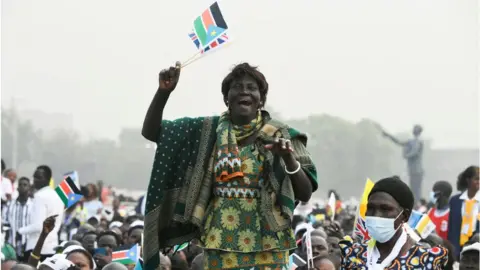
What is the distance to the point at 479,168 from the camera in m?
14.1

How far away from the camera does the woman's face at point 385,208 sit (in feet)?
20.6

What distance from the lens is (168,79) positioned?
6.27 m

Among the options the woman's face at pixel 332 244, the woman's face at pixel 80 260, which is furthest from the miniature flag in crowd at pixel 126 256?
the woman's face at pixel 332 244

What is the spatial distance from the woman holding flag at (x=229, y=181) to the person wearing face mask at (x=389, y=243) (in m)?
0.34

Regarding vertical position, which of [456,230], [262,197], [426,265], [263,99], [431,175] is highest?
[263,99]

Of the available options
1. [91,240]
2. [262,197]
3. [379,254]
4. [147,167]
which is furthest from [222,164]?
[147,167]

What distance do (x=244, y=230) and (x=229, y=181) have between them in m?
0.27

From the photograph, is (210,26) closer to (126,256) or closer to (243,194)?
(243,194)

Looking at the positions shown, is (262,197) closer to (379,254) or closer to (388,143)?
(379,254)

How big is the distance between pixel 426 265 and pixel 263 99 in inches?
49.6

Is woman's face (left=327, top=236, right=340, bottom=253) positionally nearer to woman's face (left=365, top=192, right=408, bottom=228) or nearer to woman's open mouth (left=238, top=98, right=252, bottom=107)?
woman's face (left=365, top=192, right=408, bottom=228)

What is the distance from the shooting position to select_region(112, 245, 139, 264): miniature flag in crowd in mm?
10555

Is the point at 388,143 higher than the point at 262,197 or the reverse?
the reverse

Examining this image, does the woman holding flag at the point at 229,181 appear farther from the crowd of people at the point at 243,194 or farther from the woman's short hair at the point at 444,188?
the woman's short hair at the point at 444,188
